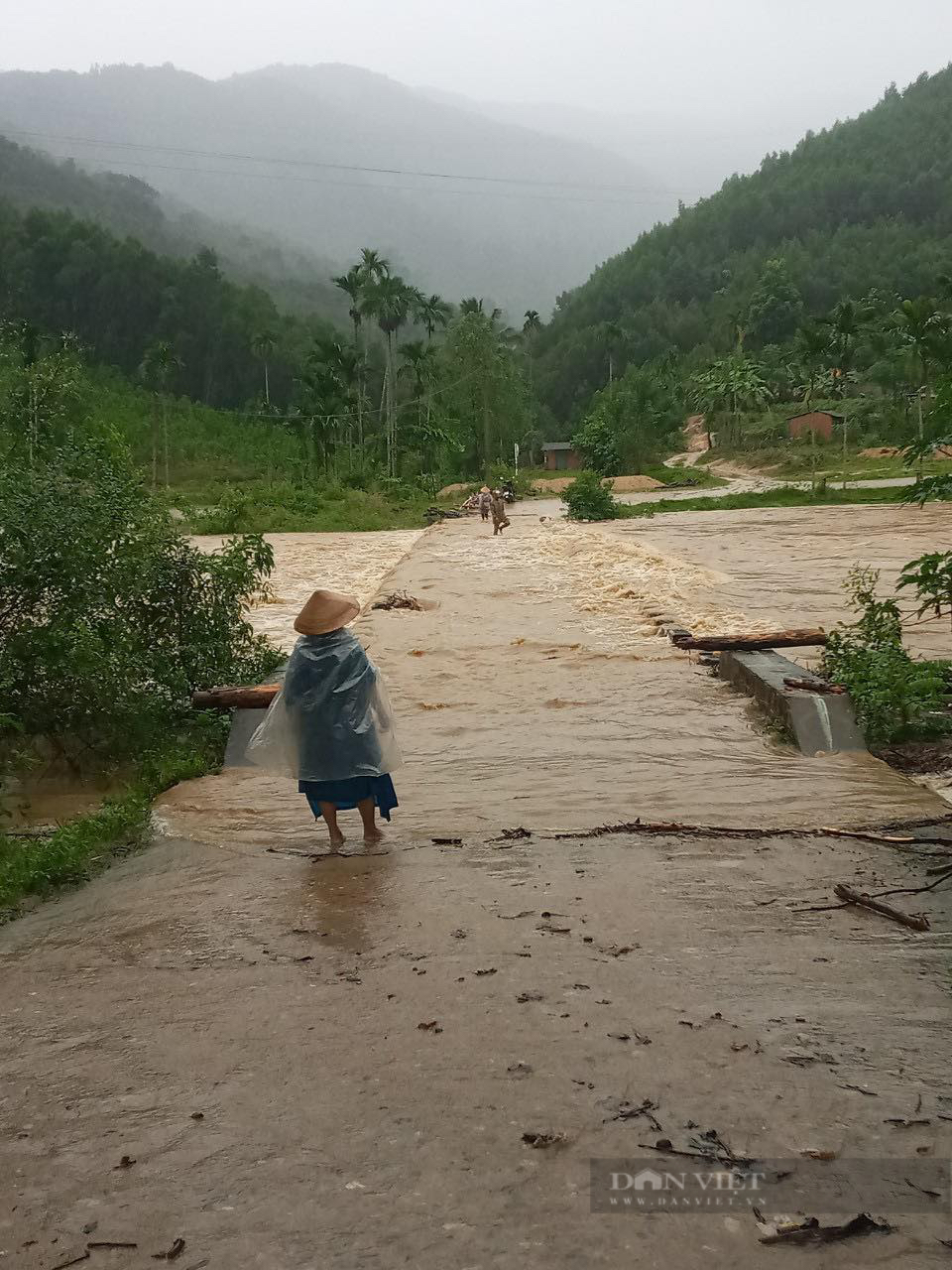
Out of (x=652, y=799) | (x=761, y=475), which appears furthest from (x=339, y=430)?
(x=652, y=799)

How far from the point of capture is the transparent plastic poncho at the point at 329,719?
17.9ft

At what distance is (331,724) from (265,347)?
77.0 metres

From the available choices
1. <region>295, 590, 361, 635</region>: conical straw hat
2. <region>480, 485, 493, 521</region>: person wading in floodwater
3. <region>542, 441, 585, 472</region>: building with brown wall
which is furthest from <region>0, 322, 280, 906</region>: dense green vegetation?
<region>542, 441, 585, 472</region>: building with brown wall

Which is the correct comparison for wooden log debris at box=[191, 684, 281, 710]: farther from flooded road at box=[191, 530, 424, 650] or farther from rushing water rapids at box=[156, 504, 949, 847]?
flooded road at box=[191, 530, 424, 650]

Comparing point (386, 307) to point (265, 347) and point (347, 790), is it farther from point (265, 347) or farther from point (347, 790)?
point (347, 790)

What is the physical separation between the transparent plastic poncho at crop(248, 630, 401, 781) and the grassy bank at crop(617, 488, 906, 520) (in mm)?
30273

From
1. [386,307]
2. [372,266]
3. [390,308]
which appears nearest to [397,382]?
[390,308]

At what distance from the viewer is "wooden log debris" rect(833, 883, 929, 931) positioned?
4164 millimetres

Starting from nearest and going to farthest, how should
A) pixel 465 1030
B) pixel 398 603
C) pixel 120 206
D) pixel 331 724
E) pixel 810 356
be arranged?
1. pixel 465 1030
2. pixel 331 724
3. pixel 398 603
4. pixel 810 356
5. pixel 120 206

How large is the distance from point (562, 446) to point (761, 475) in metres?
22.6

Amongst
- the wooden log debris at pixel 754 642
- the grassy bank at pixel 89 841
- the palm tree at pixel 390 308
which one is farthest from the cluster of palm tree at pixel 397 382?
the grassy bank at pixel 89 841

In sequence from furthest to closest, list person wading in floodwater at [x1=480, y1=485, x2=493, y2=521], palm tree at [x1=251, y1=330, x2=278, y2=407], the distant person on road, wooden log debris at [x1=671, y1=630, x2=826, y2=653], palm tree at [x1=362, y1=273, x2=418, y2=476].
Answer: palm tree at [x1=251, y1=330, x2=278, y2=407]
palm tree at [x1=362, y1=273, x2=418, y2=476]
person wading in floodwater at [x1=480, y1=485, x2=493, y2=521]
the distant person on road
wooden log debris at [x1=671, y1=630, x2=826, y2=653]

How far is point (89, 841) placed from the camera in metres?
5.64

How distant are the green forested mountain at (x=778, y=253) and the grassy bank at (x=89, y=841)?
295 ft
